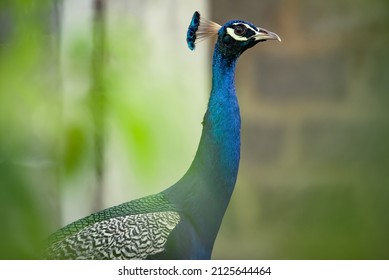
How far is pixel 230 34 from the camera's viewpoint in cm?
143

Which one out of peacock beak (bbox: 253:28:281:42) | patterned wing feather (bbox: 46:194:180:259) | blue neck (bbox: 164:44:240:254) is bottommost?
patterned wing feather (bbox: 46:194:180:259)

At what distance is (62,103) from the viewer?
54.7 inches

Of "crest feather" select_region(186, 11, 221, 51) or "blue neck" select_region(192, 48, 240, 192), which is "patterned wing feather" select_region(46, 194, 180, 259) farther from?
"crest feather" select_region(186, 11, 221, 51)

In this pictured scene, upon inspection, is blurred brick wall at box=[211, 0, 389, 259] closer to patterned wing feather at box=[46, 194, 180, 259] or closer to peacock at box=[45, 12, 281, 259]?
peacock at box=[45, 12, 281, 259]

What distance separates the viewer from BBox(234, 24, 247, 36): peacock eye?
1.43 meters

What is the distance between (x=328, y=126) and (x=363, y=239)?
0.29 metres

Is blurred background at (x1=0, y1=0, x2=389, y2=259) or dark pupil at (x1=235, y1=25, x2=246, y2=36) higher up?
dark pupil at (x1=235, y1=25, x2=246, y2=36)

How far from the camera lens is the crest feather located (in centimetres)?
144

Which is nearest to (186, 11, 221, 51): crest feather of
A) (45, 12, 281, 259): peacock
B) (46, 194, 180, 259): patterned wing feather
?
(45, 12, 281, 259): peacock

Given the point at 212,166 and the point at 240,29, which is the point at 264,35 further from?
the point at 212,166

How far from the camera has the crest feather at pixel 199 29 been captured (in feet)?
4.73

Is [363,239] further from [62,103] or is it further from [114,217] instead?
[62,103]
